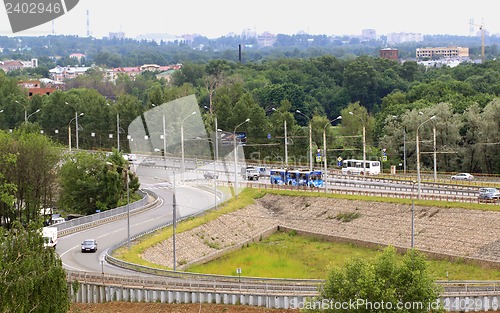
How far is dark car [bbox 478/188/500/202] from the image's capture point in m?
65.2

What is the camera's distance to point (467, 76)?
161m

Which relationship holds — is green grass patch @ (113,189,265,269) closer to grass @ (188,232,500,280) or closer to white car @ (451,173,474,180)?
grass @ (188,232,500,280)

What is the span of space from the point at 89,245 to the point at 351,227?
64.5ft

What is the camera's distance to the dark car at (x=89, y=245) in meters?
58.5

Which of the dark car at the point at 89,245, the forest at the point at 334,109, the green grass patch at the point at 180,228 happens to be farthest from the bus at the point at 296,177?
the dark car at the point at 89,245

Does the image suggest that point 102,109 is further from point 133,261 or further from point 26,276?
point 26,276

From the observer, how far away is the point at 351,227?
69125mm

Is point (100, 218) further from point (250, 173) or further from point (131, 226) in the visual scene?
point (250, 173)

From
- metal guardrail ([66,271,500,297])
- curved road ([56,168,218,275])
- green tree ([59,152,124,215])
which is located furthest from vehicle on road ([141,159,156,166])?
metal guardrail ([66,271,500,297])

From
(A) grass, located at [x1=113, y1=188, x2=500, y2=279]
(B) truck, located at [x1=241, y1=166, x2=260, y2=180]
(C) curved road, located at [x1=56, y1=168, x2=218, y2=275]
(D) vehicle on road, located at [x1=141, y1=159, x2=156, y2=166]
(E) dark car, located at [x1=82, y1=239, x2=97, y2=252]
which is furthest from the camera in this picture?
(D) vehicle on road, located at [x1=141, y1=159, x2=156, y2=166]

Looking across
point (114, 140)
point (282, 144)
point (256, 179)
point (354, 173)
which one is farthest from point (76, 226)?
point (114, 140)

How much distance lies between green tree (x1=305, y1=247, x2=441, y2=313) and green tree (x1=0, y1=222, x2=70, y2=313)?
10.3 meters

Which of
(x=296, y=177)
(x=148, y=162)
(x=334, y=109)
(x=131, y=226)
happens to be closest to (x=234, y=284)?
(x=131, y=226)

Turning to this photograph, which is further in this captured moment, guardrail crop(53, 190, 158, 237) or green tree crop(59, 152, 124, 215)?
green tree crop(59, 152, 124, 215)
